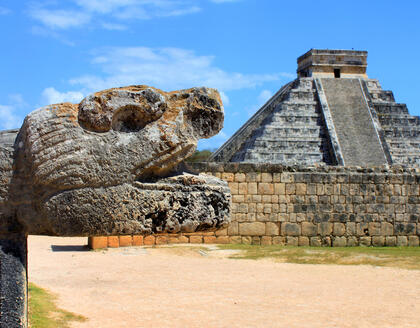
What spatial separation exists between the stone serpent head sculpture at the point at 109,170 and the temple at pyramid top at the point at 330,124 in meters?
23.6

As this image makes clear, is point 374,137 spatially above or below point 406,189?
above

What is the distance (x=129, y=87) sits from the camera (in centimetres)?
310

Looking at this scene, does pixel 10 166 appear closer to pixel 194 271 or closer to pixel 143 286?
pixel 143 286

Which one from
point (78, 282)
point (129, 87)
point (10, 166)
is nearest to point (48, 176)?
point (10, 166)

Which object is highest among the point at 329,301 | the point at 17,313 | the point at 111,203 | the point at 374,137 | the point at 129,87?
the point at 374,137

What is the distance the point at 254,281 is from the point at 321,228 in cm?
625

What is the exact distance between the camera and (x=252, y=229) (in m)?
16.3

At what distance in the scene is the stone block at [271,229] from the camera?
53.6ft

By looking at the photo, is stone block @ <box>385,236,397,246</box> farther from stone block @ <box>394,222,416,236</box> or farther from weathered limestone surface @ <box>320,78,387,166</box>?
weathered limestone surface @ <box>320,78,387,166</box>

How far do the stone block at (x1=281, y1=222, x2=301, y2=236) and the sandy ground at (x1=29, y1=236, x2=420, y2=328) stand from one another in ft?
9.61

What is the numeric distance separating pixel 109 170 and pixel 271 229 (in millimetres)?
13702

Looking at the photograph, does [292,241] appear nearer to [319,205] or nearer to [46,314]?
[319,205]

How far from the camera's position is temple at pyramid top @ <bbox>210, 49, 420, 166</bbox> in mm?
28266

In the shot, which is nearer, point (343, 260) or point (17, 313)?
point (17, 313)
